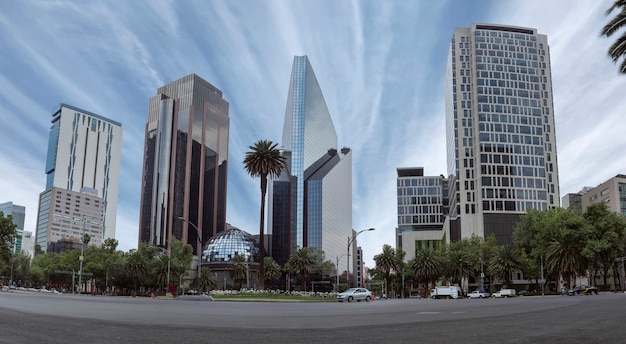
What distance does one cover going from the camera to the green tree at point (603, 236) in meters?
83.6

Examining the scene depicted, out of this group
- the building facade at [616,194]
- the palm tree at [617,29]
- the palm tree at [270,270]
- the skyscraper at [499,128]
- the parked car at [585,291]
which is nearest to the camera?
the palm tree at [617,29]

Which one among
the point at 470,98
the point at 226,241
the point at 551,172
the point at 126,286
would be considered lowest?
the point at 126,286

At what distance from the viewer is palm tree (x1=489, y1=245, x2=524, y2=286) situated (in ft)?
317

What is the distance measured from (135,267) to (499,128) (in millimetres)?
112307

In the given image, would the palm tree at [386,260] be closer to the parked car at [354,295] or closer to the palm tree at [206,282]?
the palm tree at [206,282]

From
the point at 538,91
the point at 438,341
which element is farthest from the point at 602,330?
the point at 538,91

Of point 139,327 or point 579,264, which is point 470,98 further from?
point 139,327

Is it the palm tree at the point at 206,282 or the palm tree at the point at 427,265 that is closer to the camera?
the palm tree at the point at 427,265

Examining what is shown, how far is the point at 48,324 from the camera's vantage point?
46.6ft

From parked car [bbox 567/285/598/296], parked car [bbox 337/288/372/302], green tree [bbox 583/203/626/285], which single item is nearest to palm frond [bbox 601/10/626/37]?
parked car [bbox 337/288/372/302]

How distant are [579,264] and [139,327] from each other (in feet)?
287

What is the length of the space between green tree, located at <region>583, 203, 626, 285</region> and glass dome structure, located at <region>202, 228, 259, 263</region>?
387ft

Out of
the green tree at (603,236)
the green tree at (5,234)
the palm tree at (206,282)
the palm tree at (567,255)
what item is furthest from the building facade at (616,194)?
the green tree at (5,234)

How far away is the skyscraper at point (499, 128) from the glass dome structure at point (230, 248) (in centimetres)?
7255
